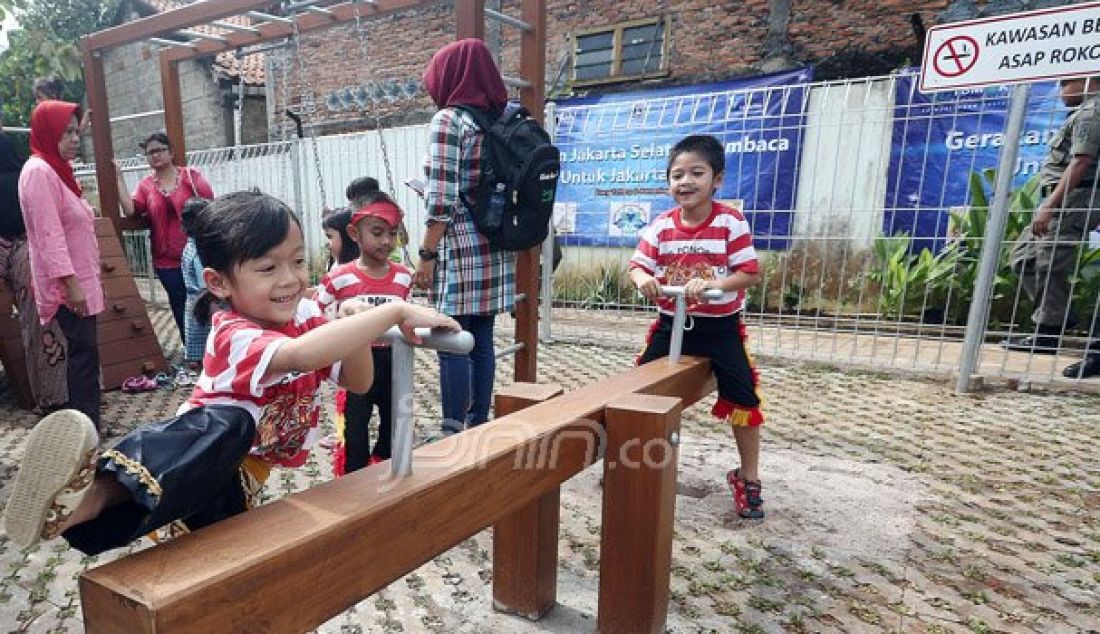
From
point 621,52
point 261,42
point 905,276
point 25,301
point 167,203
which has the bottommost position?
point 25,301

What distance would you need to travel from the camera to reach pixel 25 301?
342 centimetres

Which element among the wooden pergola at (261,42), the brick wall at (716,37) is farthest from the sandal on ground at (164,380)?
the brick wall at (716,37)

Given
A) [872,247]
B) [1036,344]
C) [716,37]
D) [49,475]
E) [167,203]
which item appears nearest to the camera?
[49,475]

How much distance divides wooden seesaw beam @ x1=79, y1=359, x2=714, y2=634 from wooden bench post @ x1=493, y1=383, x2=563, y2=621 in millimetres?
308

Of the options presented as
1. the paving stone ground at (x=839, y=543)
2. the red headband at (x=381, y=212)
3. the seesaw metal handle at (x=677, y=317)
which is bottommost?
the paving stone ground at (x=839, y=543)

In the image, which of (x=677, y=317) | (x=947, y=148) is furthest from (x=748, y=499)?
(x=947, y=148)

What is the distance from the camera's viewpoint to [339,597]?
1.01 meters

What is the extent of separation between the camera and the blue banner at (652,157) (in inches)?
246

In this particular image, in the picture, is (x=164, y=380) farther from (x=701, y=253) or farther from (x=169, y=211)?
(x=701, y=253)

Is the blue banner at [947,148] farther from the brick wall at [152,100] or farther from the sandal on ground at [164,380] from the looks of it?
the brick wall at [152,100]

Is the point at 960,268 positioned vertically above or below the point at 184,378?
above

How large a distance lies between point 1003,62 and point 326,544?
14.0 ft

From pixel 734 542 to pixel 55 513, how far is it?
77.5 inches

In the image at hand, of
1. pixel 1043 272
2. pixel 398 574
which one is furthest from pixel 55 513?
pixel 1043 272
